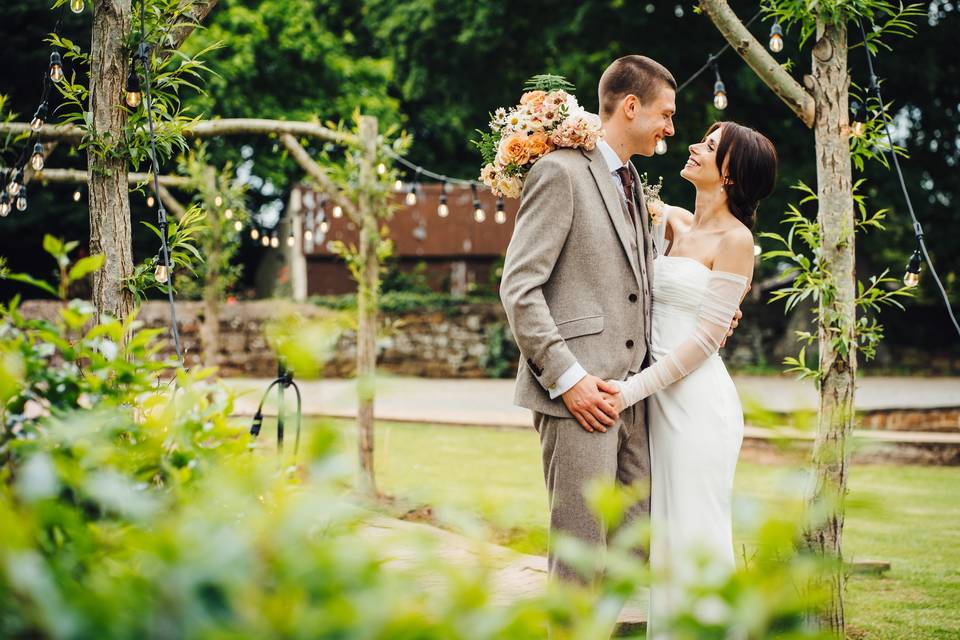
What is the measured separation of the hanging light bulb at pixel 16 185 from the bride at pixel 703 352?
3850 millimetres

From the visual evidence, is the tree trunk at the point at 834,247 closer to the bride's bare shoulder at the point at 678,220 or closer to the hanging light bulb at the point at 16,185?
the bride's bare shoulder at the point at 678,220

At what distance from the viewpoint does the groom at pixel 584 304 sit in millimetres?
2709

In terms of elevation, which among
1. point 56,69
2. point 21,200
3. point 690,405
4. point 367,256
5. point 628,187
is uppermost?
point 56,69

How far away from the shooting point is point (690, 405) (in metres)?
2.90

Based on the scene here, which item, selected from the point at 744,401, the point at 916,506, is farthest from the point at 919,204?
the point at 744,401

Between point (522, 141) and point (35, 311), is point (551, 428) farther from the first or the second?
point (35, 311)

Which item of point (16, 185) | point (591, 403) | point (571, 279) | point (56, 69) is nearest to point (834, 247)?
point (571, 279)

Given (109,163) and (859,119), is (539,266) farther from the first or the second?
(109,163)

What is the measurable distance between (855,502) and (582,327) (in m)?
1.90

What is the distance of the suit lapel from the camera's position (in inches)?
112

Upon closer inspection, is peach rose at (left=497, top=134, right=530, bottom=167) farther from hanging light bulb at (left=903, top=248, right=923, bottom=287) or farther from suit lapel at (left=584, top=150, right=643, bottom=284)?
hanging light bulb at (left=903, top=248, right=923, bottom=287)

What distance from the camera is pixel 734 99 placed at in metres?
15.8

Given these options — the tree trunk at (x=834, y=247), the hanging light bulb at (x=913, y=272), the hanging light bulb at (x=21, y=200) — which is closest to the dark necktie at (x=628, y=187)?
the tree trunk at (x=834, y=247)

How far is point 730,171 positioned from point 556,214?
679 mm
